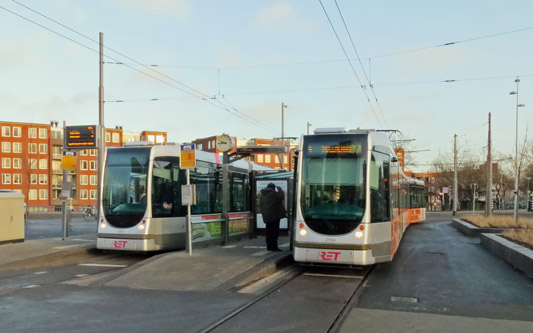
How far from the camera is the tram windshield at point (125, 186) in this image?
42.5 feet

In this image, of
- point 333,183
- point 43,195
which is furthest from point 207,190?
point 43,195

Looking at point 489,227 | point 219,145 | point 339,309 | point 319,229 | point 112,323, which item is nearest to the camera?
point 112,323

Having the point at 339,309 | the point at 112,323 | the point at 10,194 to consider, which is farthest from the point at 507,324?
the point at 10,194

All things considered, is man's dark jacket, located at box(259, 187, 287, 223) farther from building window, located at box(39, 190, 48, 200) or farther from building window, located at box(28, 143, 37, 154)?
building window, located at box(39, 190, 48, 200)

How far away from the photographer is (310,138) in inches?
415

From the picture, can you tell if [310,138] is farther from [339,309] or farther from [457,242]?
[457,242]

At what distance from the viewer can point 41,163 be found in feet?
299

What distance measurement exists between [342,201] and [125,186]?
6211 millimetres

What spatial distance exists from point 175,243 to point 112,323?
743 cm

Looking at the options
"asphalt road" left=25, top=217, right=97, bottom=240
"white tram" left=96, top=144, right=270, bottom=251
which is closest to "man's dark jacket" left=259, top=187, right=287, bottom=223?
"white tram" left=96, top=144, right=270, bottom=251

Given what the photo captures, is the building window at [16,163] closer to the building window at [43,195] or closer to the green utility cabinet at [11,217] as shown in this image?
the building window at [43,195]

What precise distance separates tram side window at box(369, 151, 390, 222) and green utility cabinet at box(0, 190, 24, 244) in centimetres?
1101

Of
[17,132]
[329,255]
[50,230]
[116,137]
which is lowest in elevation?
[50,230]

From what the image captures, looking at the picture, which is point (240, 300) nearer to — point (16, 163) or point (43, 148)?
point (16, 163)
